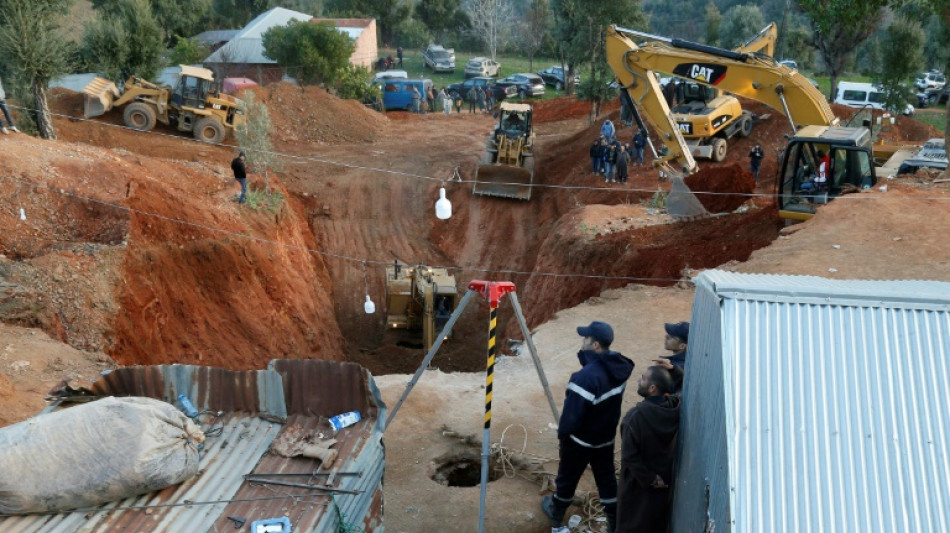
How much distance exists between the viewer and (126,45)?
34094 millimetres

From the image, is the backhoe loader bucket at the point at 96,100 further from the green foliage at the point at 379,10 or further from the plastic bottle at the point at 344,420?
the green foliage at the point at 379,10

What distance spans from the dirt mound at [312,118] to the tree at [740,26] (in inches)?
992

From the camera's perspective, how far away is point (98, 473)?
6.46m

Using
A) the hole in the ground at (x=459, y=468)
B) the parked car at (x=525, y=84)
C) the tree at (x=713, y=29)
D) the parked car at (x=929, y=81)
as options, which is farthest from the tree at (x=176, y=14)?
the hole in the ground at (x=459, y=468)

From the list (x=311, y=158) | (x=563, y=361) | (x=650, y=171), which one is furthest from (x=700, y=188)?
(x=311, y=158)

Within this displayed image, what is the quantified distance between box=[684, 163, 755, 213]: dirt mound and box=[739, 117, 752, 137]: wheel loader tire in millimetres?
5826

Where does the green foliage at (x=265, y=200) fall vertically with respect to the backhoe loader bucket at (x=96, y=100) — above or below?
below

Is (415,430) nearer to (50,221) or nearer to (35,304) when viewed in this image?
(35,304)

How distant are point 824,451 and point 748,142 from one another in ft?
84.3

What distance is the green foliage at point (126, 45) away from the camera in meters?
33.7

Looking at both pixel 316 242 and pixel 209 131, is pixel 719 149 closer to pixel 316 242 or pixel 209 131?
pixel 316 242

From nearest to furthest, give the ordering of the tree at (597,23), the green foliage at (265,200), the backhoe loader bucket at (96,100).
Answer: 1. the green foliage at (265,200)
2. the backhoe loader bucket at (96,100)
3. the tree at (597,23)

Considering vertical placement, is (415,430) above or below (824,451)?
below

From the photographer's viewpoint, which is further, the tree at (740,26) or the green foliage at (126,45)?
the tree at (740,26)
